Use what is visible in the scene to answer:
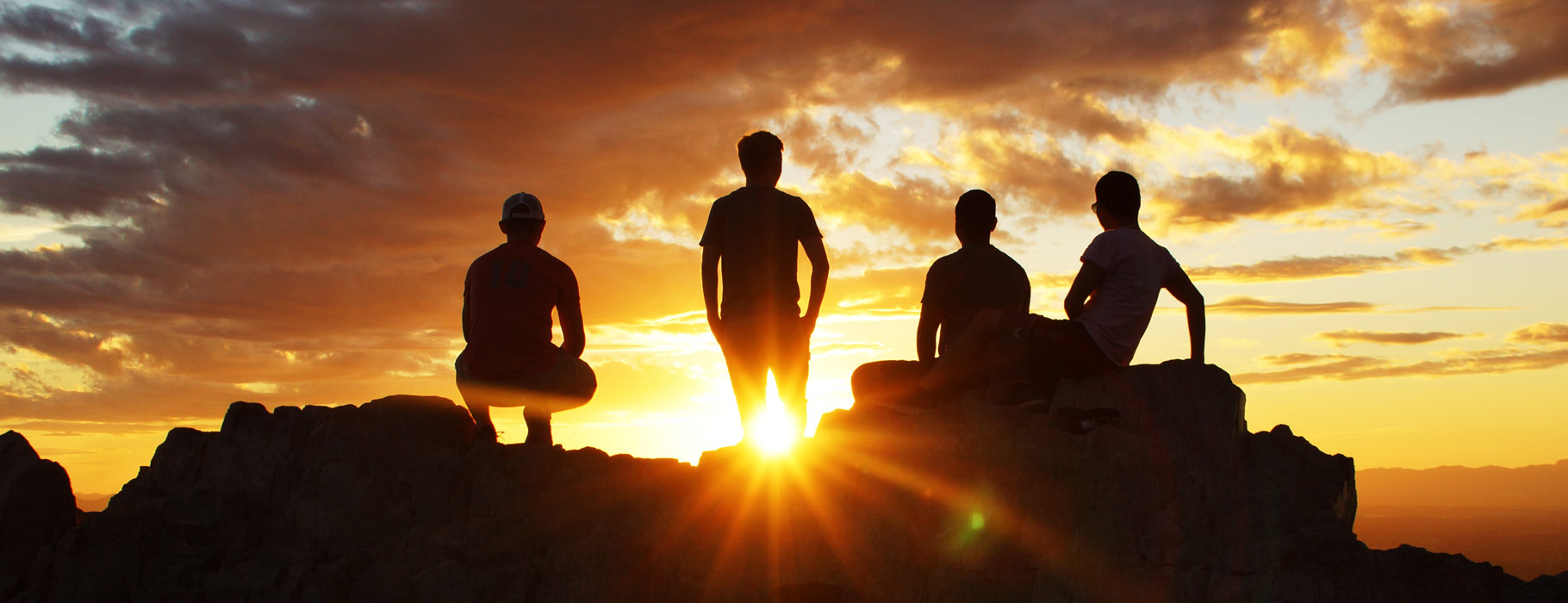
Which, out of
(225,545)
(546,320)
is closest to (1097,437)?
(546,320)

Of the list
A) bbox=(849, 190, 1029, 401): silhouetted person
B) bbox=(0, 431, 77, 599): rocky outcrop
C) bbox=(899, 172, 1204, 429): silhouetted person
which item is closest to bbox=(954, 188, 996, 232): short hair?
bbox=(849, 190, 1029, 401): silhouetted person

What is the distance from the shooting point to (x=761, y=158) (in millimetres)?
7059

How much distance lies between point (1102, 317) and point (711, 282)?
2.75 m

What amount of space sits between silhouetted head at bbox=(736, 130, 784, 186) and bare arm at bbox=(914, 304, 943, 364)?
59.8 inches

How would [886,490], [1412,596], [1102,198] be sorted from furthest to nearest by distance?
[1102,198], [886,490], [1412,596]

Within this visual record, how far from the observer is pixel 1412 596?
486cm

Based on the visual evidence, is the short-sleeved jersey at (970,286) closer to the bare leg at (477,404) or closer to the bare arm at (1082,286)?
the bare arm at (1082,286)

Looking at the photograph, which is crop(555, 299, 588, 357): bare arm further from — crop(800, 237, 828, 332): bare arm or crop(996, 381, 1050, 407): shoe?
crop(996, 381, 1050, 407): shoe

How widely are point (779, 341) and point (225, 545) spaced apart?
3982mm

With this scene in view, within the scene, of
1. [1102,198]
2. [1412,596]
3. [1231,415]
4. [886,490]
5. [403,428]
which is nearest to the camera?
[1412,596]

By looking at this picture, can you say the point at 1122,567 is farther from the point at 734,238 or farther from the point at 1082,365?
the point at 734,238

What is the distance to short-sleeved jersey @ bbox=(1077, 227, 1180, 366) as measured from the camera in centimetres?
603

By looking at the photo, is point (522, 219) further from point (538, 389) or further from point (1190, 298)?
point (1190, 298)

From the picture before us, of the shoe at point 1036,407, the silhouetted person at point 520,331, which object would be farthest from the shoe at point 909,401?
the silhouetted person at point 520,331
